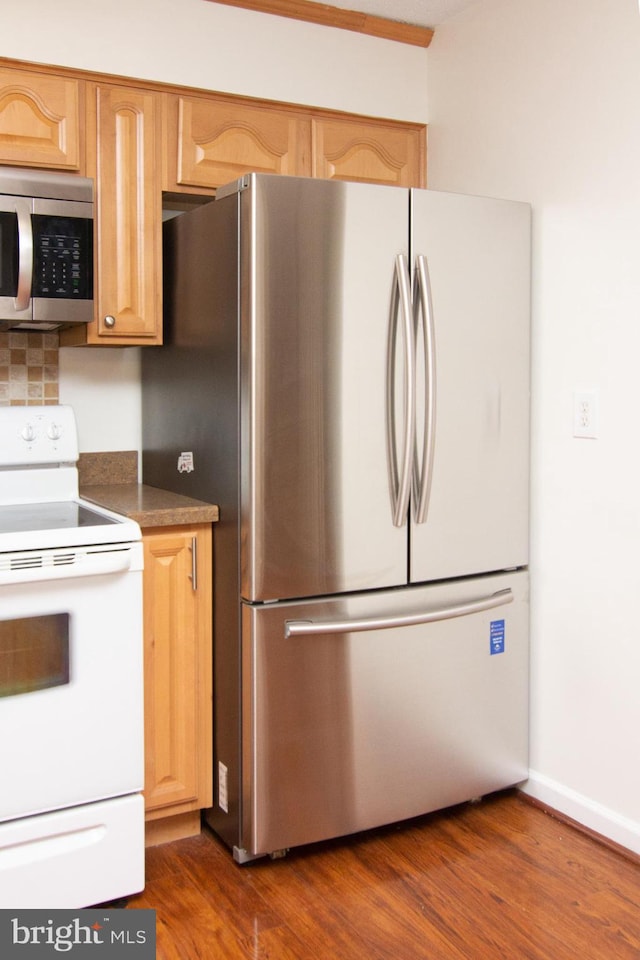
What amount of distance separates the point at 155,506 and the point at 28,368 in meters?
0.67

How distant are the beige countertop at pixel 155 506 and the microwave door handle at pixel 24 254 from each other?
0.56m

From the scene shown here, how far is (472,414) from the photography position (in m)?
2.54

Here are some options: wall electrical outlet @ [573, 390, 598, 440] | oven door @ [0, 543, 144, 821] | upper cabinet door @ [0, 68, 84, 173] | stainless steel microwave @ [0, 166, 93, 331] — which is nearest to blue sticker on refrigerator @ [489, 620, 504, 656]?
wall electrical outlet @ [573, 390, 598, 440]

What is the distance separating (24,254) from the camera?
7.68 ft

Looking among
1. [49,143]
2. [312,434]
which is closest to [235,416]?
[312,434]

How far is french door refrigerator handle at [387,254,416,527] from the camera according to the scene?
236cm

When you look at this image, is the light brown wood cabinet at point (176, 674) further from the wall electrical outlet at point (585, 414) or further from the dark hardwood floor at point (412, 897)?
the wall electrical outlet at point (585, 414)

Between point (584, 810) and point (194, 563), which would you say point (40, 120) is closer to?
point (194, 563)

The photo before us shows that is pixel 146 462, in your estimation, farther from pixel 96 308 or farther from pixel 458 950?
pixel 458 950

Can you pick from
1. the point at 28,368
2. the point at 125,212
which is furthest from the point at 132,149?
the point at 28,368

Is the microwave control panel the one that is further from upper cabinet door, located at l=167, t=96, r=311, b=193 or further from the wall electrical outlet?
the wall electrical outlet

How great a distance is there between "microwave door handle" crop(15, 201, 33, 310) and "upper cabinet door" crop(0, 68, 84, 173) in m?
0.16

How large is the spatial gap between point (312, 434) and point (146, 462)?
82 cm

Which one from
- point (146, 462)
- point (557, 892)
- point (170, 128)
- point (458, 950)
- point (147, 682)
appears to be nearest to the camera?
point (458, 950)
